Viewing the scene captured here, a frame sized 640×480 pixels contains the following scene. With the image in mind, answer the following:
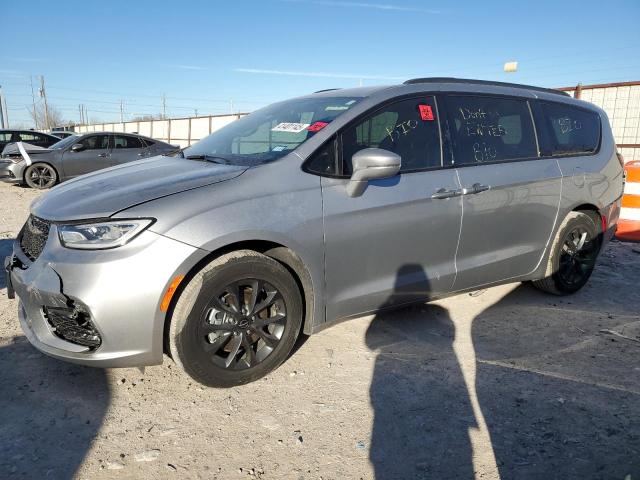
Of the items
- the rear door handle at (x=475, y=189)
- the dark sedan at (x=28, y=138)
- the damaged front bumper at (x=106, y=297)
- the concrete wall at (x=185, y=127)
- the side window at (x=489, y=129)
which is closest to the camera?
the damaged front bumper at (x=106, y=297)

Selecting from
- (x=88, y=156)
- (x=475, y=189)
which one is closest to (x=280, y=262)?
(x=475, y=189)

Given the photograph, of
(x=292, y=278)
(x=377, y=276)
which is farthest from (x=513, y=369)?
(x=292, y=278)

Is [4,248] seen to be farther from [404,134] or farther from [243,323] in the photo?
[404,134]

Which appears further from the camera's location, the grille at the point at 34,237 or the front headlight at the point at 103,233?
the grille at the point at 34,237

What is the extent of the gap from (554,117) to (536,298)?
1605mm

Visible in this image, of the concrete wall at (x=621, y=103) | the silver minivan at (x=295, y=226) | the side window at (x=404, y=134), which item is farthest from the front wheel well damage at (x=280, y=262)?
the concrete wall at (x=621, y=103)

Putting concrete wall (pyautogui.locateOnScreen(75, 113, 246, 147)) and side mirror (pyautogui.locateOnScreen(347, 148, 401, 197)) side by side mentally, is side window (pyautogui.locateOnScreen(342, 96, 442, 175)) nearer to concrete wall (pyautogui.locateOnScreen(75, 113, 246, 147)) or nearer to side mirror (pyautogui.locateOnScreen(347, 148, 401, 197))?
side mirror (pyautogui.locateOnScreen(347, 148, 401, 197))

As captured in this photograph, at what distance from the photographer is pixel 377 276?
2.99m

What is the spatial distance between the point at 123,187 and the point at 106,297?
69 cm

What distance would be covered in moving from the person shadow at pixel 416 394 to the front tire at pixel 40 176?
10.1 meters

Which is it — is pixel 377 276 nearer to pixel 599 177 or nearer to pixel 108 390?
pixel 108 390

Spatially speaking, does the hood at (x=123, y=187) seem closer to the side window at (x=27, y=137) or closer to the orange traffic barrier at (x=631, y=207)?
the orange traffic barrier at (x=631, y=207)

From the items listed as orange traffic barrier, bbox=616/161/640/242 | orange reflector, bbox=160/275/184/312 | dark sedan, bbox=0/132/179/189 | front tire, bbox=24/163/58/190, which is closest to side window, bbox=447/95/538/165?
orange reflector, bbox=160/275/184/312

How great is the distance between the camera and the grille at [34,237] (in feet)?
8.14
